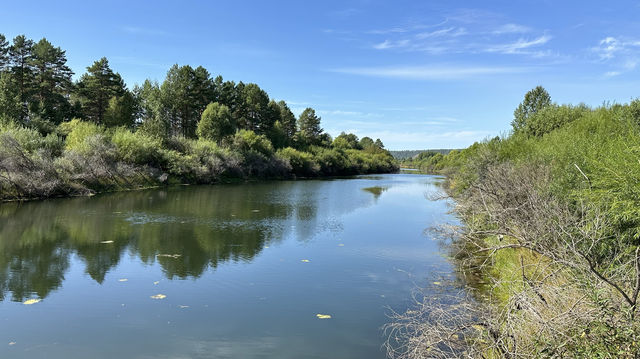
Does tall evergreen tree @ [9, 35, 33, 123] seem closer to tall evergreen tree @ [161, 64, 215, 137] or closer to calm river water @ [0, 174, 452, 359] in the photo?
tall evergreen tree @ [161, 64, 215, 137]

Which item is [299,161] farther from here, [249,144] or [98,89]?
[98,89]

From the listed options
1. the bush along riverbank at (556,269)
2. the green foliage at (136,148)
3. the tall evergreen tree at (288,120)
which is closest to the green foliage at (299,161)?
the tall evergreen tree at (288,120)

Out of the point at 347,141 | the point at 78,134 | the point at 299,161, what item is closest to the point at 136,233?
the point at 78,134

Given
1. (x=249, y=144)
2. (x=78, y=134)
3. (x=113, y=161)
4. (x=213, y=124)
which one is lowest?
(x=113, y=161)

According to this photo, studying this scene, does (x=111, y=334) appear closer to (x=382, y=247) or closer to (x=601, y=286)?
(x=601, y=286)

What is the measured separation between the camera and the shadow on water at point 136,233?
1304 cm

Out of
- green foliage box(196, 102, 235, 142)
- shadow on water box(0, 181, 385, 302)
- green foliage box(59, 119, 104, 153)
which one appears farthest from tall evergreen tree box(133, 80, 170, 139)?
shadow on water box(0, 181, 385, 302)

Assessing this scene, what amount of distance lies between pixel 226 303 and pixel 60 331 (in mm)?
3601

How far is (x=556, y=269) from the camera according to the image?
5840mm

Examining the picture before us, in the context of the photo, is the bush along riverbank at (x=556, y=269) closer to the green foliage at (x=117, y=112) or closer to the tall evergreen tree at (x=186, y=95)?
the green foliage at (x=117, y=112)

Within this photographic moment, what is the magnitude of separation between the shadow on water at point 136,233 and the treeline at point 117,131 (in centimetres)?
440

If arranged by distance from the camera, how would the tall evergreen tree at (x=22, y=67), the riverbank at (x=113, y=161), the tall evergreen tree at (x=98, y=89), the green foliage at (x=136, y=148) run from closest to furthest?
the riverbank at (x=113, y=161) → the green foliage at (x=136, y=148) → the tall evergreen tree at (x=22, y=67) → the tall evergreen tree at (x=98, y=89)

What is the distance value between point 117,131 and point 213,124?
17801 mm

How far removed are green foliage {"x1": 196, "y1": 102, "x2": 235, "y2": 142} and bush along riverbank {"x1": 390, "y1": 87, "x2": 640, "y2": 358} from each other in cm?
4858
